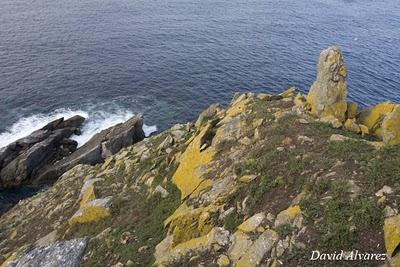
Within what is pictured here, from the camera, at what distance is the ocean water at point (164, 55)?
72750mm

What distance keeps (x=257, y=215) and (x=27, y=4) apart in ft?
394

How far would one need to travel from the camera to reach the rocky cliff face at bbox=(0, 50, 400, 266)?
20.2 metres

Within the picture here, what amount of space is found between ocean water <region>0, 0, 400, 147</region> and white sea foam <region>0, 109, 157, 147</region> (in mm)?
180

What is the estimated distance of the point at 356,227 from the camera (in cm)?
1962

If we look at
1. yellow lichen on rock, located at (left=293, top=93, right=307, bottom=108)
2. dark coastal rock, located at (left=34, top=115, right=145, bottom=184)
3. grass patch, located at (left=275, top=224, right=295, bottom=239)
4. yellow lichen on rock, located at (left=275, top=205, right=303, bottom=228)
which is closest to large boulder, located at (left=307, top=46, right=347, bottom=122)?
yellow lichen on rock, located at (left=293, top=93, right=307, bottom=108)

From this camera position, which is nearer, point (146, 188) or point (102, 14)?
point (146, 188)

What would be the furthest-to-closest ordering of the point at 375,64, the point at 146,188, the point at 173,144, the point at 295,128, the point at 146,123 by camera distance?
the point at 375,64
the point at 146,123
the point at 173,144
the point at 146,188
the point at 295,128

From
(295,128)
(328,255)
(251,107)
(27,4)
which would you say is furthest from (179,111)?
(27,4)

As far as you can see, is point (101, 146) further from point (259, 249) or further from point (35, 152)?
point (259, 249)

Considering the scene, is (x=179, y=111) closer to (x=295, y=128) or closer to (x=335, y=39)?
(x=295, y=128)

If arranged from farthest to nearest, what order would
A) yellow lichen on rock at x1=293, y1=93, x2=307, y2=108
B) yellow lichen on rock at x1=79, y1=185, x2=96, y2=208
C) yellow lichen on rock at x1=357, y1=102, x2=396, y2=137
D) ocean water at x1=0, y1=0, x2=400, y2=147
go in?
ocean water at x1=0, y1=0, x2=400, y2=147 < yellow lichen on rock at x1=79, y1=185, x2=96, y2=208 < yellow lichen on rock at x1=293, y1=93, x2=307, y2=108 < yellow lichen on rock at x1=357, y1=102, x2=396, y2=137

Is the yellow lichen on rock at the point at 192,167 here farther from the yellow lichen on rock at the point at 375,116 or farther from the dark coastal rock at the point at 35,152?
the dark coastal rock at the point at 35,152

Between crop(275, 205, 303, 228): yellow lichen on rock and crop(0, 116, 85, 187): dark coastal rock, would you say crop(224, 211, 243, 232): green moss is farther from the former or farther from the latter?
crop(0, 116, 85, 187): dark coastal rock

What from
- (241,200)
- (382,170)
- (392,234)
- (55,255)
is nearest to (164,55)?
(55,255)
